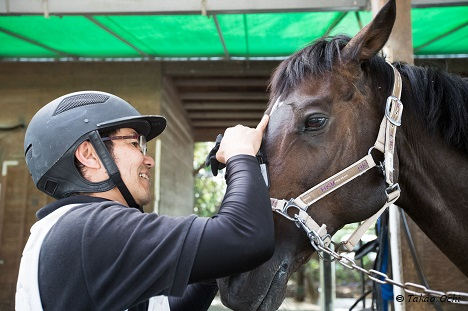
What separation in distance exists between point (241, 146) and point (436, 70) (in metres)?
1.25

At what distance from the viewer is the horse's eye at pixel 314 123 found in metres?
1.77

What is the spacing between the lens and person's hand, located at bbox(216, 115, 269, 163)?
1334 millimetres

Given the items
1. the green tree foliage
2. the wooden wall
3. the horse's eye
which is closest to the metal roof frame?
the wooden wall

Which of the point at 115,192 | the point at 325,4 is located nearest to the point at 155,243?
the point at 115,192

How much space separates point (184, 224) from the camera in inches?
46.0

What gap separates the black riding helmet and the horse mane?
2.34 ft

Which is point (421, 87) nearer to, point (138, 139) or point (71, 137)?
point (138, 139)

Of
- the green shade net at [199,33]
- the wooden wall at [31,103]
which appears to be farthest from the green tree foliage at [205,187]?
the green shade net at [199,33]

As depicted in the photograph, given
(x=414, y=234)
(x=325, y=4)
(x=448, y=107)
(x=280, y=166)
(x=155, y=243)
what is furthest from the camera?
(x=325, y=4)

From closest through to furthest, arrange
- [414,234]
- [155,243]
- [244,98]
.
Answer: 1. [155,243]
2. [414,234]
3. [244,98]

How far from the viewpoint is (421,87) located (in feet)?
6.61

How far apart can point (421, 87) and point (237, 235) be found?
1.32 metres

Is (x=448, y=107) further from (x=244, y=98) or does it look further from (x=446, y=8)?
(x=244, y=98)

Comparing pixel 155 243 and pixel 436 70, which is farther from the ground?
pixel 436 70
